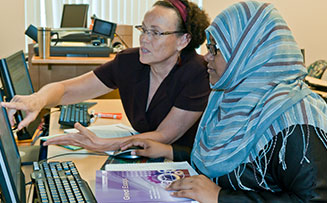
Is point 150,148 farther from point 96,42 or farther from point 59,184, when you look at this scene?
point 96,42

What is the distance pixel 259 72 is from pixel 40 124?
1428 mm

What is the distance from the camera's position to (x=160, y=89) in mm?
1853

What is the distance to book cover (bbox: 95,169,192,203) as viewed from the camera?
1118mm

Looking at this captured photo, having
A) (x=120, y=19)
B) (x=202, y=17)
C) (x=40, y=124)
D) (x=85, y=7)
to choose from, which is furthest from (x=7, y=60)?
(x=120, y=19)

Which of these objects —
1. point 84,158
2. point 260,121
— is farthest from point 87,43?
point 260,121

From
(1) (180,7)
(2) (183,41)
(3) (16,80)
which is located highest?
(1) (180,7)

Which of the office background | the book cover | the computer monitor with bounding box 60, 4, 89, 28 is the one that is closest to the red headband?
the book cover

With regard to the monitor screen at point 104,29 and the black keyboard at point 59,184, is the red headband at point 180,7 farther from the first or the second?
the monitor screen at point 104,29

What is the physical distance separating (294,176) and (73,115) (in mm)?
1254

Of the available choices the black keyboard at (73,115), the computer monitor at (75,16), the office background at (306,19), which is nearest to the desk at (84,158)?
the black keyboard at (73,115)

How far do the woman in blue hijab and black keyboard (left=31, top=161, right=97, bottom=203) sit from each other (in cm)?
25

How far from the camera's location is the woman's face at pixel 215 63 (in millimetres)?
1301

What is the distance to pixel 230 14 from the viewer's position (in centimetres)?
129

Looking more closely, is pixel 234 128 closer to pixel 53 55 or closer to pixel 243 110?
pixel 243 110
